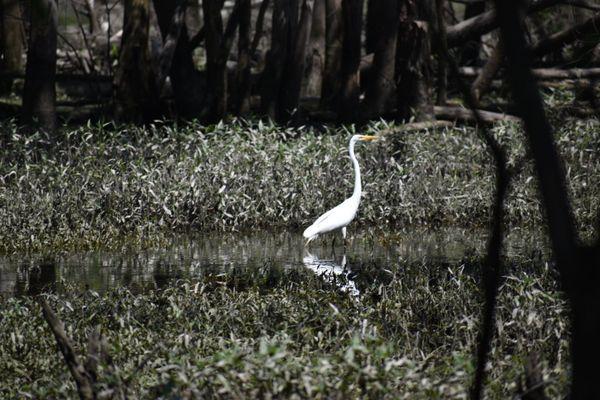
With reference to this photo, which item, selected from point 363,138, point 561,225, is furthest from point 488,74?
point 561,225

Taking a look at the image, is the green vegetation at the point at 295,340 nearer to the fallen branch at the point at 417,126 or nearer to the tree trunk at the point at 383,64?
the fallen branch at the point at 417,126

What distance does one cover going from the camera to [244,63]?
15.5m

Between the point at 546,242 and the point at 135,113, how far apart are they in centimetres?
669

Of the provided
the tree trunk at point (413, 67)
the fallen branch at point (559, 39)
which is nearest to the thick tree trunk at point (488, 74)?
the fallen branch at point (559, 39)

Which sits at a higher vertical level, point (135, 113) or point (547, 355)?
point (135, 113)

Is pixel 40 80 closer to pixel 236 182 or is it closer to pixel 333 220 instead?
pixel 236 182

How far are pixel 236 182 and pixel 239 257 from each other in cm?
182

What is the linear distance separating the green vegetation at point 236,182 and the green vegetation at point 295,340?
255 centimetres

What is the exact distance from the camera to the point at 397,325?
6328 millimetres

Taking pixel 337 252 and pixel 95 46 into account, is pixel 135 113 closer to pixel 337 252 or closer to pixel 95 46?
pixel 337 252

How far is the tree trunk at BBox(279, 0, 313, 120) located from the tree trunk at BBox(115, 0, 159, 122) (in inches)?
73.1

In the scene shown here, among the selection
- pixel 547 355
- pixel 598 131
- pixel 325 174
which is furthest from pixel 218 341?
pixel 598 131

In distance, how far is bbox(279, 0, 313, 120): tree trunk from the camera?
15305 millimetres

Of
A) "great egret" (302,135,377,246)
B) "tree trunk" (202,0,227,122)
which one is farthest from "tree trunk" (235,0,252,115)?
"great egret" (302,135,377,246)
